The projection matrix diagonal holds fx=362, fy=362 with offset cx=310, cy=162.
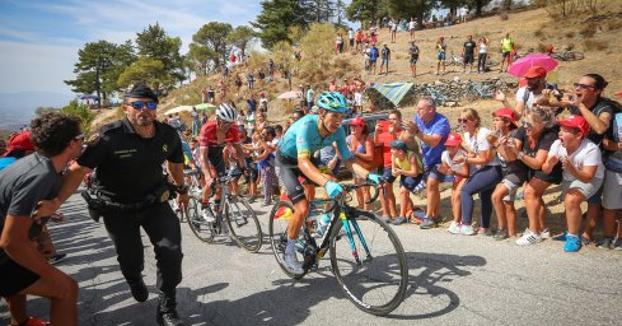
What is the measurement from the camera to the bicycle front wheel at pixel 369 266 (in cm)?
343

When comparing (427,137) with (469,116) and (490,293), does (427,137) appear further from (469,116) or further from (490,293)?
(490,293)

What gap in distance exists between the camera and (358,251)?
396cm

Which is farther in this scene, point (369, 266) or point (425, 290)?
point (369, 266)

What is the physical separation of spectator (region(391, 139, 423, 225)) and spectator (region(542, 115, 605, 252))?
7.18ft

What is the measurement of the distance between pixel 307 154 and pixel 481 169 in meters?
3.22

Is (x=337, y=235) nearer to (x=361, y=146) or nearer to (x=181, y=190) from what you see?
(x=181, y=190)

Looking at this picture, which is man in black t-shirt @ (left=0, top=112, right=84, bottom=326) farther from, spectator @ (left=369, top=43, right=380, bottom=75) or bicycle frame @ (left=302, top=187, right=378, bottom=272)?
spectator @ (left=369, top=43, right=380, bottom=75)

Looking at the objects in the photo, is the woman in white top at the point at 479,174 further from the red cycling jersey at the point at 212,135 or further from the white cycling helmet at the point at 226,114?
the red cycling jersey at the point at 212,135

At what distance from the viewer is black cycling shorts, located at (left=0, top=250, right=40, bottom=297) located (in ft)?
8.98

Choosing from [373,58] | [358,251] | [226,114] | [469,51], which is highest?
[373,58]

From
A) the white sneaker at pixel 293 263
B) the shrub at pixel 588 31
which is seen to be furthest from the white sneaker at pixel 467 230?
the shrub at pixel 588 31

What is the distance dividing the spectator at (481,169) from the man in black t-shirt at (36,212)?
17.1 feet

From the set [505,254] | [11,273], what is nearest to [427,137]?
[505,254]

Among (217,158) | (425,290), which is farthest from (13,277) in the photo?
(217,158)
